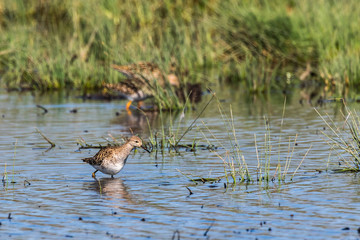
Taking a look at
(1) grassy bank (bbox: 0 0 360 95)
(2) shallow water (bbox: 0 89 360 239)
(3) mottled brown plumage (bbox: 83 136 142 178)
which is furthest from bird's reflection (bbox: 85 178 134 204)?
(1) grassy bank (bbox: 0 0 360 95)

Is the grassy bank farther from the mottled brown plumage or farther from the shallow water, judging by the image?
the mottled brown plumage

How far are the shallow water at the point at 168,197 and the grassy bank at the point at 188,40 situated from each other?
6.38m

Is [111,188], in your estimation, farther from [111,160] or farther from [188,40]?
[188,40]

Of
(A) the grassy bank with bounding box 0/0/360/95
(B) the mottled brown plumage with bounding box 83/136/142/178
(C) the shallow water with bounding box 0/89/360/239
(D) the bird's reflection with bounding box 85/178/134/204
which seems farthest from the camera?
(A) the grassy bank with bounding box 0/0/360/95

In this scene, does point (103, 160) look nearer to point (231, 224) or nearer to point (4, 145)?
point (231, 224)

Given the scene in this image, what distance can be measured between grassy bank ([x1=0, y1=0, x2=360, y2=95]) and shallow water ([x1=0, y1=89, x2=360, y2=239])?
6.38m

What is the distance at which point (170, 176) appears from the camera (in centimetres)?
1025

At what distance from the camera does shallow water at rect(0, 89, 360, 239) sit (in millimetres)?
7621

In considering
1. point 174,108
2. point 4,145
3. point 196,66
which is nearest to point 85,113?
point 174,108

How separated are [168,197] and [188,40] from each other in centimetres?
1643

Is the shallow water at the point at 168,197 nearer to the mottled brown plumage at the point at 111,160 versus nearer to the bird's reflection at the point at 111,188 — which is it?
the bird's reflection at the point at 111,188

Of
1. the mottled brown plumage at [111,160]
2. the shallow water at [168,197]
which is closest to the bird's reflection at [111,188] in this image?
the shallow water at [168,197]

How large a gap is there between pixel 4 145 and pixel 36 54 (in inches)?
369

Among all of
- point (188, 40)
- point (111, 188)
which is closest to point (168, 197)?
point (111, 188)
